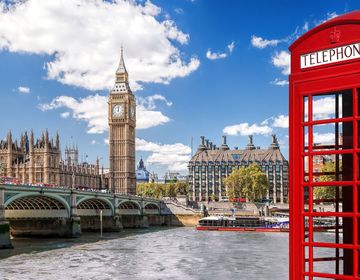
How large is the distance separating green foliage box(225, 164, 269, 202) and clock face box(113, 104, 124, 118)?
102 feet

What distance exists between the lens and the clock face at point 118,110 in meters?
123

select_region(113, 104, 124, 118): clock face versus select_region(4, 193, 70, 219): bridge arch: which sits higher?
select_region(113, 104, 124, 118): clock face

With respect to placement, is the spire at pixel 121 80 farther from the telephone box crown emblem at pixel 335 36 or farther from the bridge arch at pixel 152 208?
the telephone box crown emblem at pixel 335 36

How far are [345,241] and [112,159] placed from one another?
11694 centimetres

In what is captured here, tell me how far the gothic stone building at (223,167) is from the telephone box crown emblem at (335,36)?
119 m

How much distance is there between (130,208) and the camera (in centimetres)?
8012

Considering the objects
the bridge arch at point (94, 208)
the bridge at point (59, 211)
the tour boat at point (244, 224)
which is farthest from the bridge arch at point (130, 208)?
the tour boat at point (244, 224)

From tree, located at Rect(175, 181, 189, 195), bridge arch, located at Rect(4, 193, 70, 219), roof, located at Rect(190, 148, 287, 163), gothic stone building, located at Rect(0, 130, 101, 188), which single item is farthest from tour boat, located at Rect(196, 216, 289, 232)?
tree, located at Rect(175, 181, 189, 195)

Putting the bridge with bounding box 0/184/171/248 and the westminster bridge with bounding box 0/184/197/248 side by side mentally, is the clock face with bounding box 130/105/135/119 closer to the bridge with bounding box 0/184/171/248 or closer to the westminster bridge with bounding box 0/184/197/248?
the westminster bridge with bounding box 0/184/197/248

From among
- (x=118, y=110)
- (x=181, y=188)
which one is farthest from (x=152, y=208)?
(x=181, y=188)

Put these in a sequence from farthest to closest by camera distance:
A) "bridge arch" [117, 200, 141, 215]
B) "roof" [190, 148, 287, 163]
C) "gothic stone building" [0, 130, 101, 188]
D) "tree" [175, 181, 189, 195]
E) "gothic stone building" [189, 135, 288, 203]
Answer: "tree" [175, 181, 189, 195] → "roof" [190, 148, 287, 163] → "gothic stone building" [189, 135, 288, 203] → "gothic stone building" [0, 130, 101, 188] → "bridge arch" [117, 200, 141, 215]

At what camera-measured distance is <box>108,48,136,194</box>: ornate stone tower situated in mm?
121875

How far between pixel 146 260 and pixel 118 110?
89506mm

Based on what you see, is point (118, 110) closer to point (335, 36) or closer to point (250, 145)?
point (250, 145)
